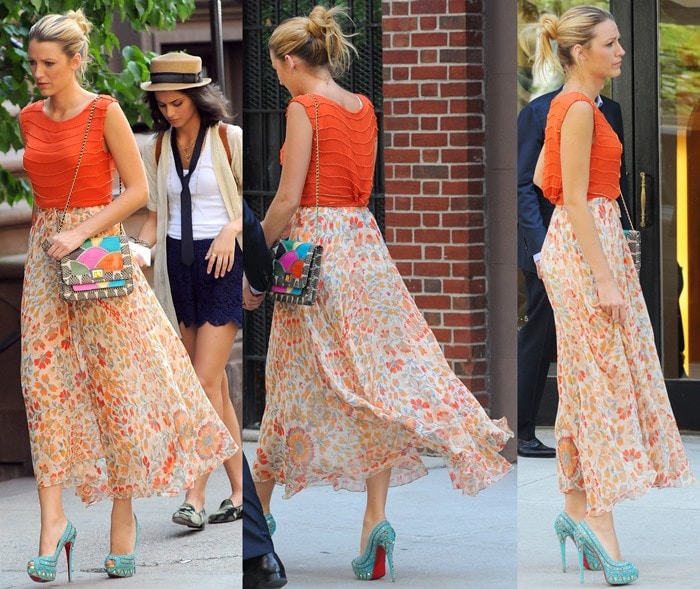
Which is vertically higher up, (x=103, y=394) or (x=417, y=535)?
(x=103, y=394)

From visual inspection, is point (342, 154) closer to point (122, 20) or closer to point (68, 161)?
point (68, 161)

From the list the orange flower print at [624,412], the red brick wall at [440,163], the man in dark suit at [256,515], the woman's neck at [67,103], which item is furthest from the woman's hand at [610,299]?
the woman's neck at [67,103]

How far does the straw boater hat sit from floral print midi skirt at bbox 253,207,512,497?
1375 millimetres

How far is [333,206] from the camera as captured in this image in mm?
3287

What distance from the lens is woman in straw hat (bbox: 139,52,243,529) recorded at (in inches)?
181

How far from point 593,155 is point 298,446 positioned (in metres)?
1.31

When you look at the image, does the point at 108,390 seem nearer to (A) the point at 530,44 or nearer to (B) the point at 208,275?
(B) the point at 208,275

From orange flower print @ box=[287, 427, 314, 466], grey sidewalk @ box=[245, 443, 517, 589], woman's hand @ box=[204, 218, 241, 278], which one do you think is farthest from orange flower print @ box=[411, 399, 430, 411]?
woman's hand @ box=[204, 218, 241, 278]

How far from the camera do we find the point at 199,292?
15.4 ft

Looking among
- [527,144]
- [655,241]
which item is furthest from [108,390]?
[655,241]

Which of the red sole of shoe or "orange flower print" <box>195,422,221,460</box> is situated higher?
"orange flower print" <box>195,422,221,460</box>

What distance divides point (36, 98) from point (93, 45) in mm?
516

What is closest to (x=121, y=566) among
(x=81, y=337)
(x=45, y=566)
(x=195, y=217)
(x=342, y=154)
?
(x=45, y=566)

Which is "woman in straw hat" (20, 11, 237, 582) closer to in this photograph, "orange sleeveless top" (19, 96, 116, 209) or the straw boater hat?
"orange sleeveless top" (19, 96, 116, 209)
